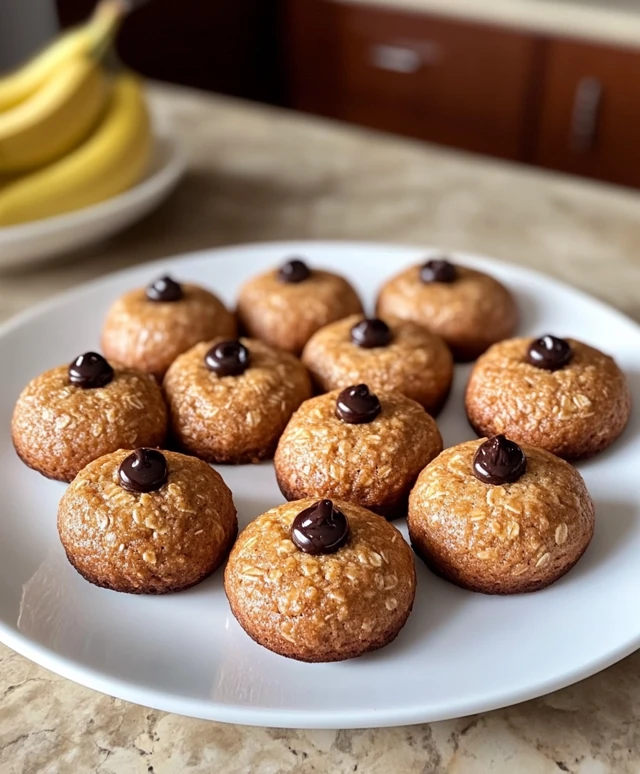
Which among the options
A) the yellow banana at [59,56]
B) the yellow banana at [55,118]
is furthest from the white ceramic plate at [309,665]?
the yellow banana at [59,56]

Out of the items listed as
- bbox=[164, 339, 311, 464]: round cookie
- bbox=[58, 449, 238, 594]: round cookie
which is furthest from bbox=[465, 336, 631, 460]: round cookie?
bbox=[58, 449, 238, 594]: round cookie

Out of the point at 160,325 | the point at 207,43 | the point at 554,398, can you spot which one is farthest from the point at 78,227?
the point at 207,43

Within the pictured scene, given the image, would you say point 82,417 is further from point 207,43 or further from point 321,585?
point 207,43

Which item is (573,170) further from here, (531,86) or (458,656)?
(458,656)

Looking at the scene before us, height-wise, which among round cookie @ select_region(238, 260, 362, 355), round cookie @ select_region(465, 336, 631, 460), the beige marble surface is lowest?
the beige marble surface

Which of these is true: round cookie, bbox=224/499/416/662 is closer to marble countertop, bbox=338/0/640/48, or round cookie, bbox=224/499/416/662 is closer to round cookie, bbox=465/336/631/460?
round cookie, bbox=465/336/631/460

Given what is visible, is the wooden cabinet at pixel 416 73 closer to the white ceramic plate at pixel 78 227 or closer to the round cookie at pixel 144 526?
the white ceramic plate at pixel 78 227

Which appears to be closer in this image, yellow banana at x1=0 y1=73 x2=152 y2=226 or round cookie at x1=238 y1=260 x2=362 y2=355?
round cookie at x1=238 y1=260 x2=362 y2=355
